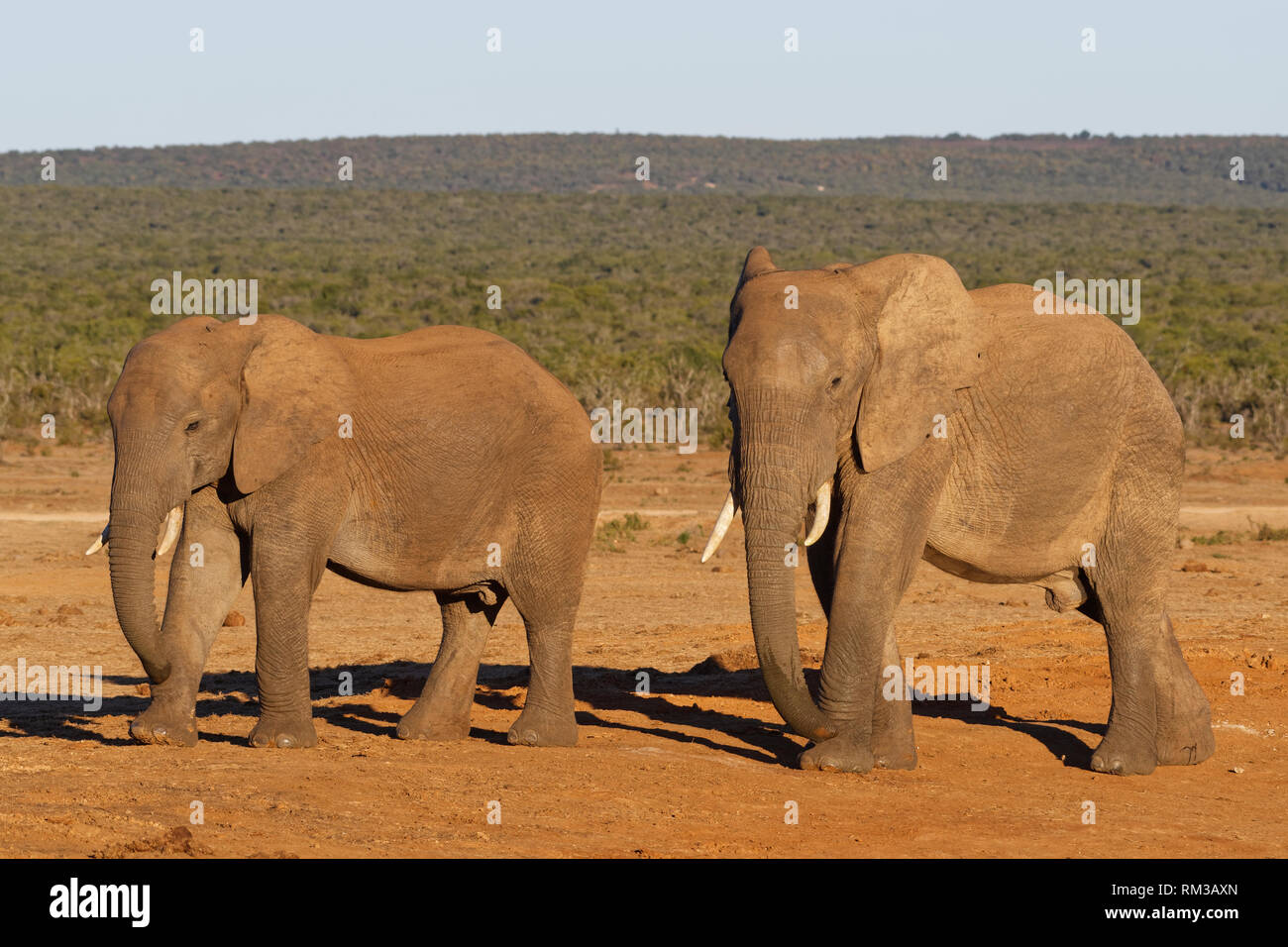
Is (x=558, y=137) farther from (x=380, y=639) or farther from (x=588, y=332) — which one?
(x=380, y=639)

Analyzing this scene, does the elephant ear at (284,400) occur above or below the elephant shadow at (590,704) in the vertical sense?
above

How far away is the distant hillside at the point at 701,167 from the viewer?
12181 cm

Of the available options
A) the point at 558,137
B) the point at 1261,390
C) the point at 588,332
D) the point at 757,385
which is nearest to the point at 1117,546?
the point at 757,385

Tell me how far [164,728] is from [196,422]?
1.68m

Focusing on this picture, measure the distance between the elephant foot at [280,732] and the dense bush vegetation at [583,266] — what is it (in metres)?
22.8

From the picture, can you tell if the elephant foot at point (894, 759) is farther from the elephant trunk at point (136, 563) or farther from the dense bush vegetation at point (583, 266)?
the dense bush vegetation at point (583, 266)

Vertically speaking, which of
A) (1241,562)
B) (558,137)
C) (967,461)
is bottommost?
(1241,562)

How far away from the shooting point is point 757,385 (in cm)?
812

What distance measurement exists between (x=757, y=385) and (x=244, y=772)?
3092mm

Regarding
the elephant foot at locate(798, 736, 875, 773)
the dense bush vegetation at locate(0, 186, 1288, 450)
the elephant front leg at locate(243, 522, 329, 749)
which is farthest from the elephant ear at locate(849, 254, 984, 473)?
the dense bush vegetation at locate(0, 186, 1288, 450)

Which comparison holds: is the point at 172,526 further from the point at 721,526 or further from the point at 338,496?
the point at 721,526

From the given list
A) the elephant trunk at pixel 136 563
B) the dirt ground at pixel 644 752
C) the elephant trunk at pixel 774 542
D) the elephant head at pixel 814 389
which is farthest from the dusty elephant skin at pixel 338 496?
the elephant trunk at pixel 774 542

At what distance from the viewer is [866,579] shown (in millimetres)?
8703

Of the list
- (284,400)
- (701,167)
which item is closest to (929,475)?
(284,400)
